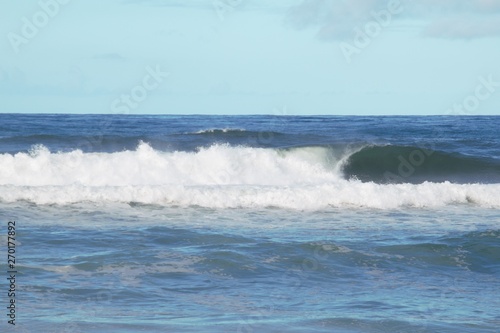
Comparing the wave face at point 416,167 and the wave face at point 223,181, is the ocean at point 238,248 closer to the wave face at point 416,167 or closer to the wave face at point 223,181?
the wave face at point 223,181

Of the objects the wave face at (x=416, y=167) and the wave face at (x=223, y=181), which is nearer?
the wave face at (x=223, y=181)

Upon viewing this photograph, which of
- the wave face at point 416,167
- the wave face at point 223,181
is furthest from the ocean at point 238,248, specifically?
the wave face at point 416,167

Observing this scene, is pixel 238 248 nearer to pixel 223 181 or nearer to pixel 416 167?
pixel 223 181

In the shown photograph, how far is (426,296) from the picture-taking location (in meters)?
8.88

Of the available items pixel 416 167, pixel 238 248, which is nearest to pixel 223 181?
pixel 416 167

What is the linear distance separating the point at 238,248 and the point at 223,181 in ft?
31.4

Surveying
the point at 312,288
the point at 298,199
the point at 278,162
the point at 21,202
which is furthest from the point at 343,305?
the point at 278,162

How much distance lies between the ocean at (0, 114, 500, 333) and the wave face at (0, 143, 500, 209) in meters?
0.05

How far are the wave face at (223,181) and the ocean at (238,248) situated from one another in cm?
5

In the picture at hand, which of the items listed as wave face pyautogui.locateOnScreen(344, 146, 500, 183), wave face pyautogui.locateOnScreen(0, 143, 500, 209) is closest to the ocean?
wave face pyautogui.locateOnScreen(0, 143, 500, 209)

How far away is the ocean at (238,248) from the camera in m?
7.89

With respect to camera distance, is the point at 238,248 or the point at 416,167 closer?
the point at 238,248

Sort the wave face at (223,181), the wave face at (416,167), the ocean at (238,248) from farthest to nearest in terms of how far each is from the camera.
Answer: the wave face at (416,167), the wave face at (223,181), the ocean at (238,248)

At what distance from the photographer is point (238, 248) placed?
1112 centimetres
